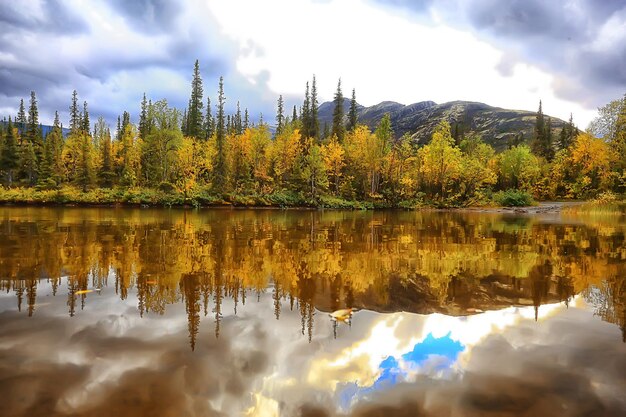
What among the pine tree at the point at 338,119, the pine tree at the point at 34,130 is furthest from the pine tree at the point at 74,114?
the pine tree at the point at 338,119

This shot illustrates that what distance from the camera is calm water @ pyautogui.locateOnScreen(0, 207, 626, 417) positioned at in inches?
143

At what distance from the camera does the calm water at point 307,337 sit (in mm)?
3627

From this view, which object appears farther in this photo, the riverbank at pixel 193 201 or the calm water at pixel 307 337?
the riverbank at pixel 193 201

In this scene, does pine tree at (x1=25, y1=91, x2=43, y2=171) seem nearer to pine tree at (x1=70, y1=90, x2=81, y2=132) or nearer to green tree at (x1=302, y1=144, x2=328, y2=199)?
pine tree at (x1=70, y1=90, x2=81, y2=132)

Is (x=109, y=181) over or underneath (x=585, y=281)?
over

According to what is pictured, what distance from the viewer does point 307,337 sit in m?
5.30

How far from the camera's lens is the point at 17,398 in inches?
139

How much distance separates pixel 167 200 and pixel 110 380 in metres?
45.9

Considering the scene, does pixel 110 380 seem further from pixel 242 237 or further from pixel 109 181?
pixel 109 181

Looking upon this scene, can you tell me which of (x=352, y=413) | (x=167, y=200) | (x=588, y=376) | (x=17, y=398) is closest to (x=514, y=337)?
(x=588, y=376)

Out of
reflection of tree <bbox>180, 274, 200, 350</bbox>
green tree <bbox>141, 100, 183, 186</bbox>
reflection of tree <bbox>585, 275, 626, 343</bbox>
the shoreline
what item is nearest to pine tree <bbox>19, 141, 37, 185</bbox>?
the shoreline

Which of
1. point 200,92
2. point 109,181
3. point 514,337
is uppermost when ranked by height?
point 200,92

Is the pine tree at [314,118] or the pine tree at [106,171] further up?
Result: the pine tree at [314,118]

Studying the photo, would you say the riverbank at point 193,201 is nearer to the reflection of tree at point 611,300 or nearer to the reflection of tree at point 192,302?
the reflection of tree at point 192,302
